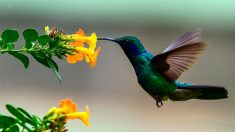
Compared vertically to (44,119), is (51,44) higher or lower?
higher

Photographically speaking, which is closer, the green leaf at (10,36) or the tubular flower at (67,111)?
the tubular flower at (67,111)

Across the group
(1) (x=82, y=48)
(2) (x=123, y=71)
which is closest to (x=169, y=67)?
(1) (x=82, y=48)

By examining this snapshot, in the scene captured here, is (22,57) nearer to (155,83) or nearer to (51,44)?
(51,44)

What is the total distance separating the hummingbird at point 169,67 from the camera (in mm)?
1505

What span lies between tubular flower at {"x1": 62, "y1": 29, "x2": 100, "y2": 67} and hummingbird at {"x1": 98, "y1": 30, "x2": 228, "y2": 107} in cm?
4

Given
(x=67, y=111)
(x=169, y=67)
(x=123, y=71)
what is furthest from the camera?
(x=123, y=71)

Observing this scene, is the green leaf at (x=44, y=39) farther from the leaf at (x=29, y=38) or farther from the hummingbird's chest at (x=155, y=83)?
the hummingbird's chest at (x=155, y=83)

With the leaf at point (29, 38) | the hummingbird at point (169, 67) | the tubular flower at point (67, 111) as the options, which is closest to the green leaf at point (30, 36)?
the leaf at point (29, 38)

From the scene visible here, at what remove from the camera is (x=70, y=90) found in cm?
426

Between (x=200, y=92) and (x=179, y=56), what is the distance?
144 millimetres

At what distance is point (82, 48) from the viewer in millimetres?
1481

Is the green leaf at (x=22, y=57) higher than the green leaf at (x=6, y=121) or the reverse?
higher

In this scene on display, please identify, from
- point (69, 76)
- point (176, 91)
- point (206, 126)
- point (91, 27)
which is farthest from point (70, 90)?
point (176, 91)

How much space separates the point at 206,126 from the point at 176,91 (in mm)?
2989
